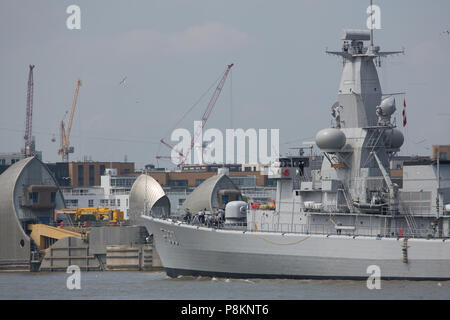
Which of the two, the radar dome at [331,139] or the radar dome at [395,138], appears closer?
the radar dome at [331,139]

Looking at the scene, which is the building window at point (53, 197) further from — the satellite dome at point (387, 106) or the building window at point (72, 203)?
the satellite dome at point (387, 106)

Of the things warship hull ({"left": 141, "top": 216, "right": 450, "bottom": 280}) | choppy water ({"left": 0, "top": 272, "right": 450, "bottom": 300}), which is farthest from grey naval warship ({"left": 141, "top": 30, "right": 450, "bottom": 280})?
choppy water ({"left": 0, "top": 272, "right": 450, "bottom": 300})

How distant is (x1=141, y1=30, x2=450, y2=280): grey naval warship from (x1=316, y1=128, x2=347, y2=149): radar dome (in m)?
0.06

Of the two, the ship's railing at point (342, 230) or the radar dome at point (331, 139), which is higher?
the radar dome at point (331, 139)

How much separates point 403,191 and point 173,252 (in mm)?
15174

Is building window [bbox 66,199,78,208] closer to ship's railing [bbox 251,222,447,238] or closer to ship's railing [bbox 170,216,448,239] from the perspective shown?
ship's railing [bbox 170,216,448,239]

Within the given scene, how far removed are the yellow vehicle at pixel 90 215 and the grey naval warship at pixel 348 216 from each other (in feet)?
95.8

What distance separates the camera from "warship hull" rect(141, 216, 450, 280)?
180 ft

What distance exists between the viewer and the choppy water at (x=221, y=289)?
51531mm

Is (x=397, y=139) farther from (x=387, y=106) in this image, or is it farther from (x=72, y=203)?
(x=72, y=203)

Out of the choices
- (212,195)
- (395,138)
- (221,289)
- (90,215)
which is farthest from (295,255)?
(90,215)

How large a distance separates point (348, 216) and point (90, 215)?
143ft

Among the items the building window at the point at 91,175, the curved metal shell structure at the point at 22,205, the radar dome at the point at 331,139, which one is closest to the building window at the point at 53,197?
the curved metal shell structure at the point at 22,205
